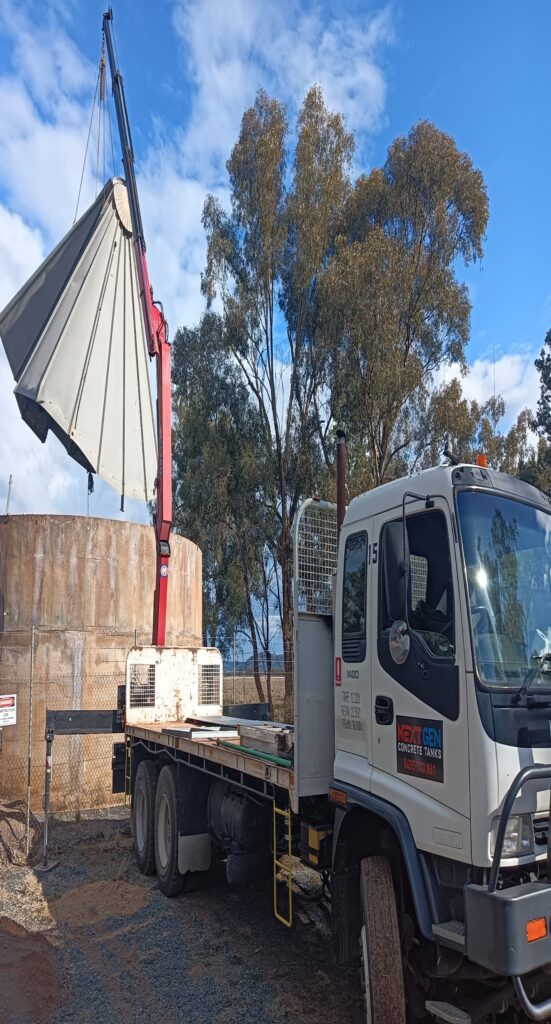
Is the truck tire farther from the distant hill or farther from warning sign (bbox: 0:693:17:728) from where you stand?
the distant hill

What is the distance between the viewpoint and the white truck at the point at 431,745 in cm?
343

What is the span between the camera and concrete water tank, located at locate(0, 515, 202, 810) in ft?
38.7

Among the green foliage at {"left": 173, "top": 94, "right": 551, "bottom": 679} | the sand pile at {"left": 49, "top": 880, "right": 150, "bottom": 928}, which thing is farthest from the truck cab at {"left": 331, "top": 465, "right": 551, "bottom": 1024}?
the green foliage at {"left": 173, "top": 94, "right": 551, "bottom": 679}

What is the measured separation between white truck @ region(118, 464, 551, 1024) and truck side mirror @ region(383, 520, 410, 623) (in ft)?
0.04

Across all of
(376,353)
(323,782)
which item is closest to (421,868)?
(323,782)

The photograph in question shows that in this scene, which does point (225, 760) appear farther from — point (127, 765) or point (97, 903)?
point (127, 765)

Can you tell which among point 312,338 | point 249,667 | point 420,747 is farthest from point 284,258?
point 420,747

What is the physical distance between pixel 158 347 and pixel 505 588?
320 inches

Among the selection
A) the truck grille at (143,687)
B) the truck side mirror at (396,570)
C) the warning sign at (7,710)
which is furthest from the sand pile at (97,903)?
the truck side mirror at (396,570)

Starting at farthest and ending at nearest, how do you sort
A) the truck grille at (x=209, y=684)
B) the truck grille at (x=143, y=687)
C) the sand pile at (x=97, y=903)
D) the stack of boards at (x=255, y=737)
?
the truck grille at (x=209, y=684)
the truck grille at (x=143, y=687)
the sand pile at (x=97, y=903)
the stack of boards at (x=255, y=737)

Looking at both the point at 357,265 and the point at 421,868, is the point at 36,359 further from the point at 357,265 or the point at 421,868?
the point at 357,265

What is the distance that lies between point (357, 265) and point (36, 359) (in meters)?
13.3

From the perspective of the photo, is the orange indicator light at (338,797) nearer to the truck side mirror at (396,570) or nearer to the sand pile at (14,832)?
the truck side mirror at (396,570)

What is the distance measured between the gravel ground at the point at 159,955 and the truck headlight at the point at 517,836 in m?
2.21
